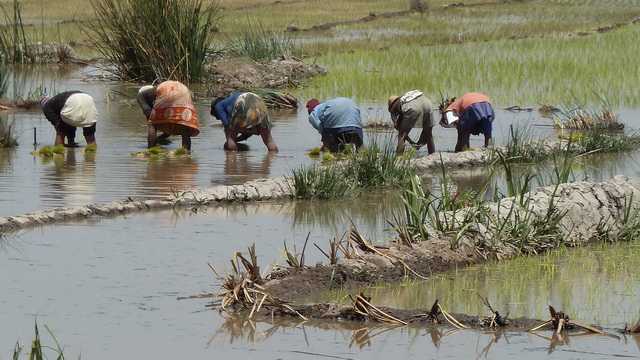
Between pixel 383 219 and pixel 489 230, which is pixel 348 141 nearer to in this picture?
pixel 383 219

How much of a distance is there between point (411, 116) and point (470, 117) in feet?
2.02

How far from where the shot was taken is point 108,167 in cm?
1391

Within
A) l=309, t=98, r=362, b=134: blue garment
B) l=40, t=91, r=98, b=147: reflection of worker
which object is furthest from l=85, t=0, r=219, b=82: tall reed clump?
l=309, t=98, r=362, b=134: blue garment

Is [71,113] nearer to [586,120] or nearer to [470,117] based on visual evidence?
[470,117]

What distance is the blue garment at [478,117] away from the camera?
14.9 m

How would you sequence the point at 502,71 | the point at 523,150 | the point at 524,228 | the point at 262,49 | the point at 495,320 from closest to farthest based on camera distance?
1. the point at 495,320
2. the point at 524,228
3. the point at 523,150
4. the point at 502,71
5. the point at 262,49

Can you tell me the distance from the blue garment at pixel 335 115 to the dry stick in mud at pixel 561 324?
7.50 metres

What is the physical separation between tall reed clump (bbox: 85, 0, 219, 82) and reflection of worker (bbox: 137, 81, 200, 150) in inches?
231

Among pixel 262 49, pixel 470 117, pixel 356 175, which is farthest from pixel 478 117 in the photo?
pixel 262 49

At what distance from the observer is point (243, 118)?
15328 mm

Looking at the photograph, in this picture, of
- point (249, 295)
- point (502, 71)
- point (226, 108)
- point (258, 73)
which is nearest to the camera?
point (249, 295)

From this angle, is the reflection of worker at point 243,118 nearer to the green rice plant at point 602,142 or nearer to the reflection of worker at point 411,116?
the reflection of worker at point 411,116

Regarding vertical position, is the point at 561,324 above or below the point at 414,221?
below

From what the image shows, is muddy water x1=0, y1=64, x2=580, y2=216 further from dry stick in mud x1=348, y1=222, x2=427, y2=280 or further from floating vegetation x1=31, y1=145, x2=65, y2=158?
dry stick in mud x1=348, y1=222, x2=427, y2=280
